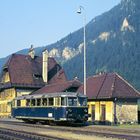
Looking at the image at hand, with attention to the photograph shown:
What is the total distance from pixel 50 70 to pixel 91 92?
32.2m

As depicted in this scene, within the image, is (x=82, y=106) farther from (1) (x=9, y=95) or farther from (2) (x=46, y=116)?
(1) (x=9, y=95)

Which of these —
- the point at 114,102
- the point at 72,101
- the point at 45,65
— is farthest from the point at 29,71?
the point at 72,101

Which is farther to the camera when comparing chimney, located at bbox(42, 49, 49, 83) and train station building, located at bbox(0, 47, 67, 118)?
chimney, located at bbox(42, 49, 49, 83)

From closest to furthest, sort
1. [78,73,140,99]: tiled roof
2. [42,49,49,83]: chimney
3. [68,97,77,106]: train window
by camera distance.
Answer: [68,97,77,106]: train window < [78,73,140,99]: tiled roof < [42,49,49,83]: chimney

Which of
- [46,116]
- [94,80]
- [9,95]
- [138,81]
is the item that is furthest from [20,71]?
[138,81]

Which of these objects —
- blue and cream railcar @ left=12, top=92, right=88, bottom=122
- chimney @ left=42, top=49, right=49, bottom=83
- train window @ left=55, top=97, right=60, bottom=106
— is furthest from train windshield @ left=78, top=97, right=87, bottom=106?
chimney @ left=42, top=49, right=49, bottom=83

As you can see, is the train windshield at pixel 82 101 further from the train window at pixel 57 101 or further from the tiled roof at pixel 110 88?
the tiled roof at pixel 110 88

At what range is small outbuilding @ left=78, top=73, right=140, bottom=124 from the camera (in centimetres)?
4559

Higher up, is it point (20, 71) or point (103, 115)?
point (20, 71)

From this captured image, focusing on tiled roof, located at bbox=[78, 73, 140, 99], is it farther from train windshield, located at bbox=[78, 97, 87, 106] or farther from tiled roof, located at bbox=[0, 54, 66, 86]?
tiled roof, located at bbox=[0, 54, 66, 86]

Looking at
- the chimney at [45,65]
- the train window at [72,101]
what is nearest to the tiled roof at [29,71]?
the chimney at [45,65]

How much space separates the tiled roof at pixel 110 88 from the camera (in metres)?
46.3

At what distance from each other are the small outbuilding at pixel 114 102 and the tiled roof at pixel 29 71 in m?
28.3

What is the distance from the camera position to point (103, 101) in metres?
47.0
